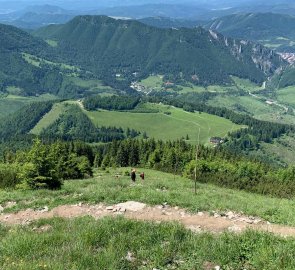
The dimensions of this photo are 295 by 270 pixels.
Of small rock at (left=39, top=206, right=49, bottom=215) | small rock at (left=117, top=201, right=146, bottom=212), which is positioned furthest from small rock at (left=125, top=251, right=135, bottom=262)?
small rock at (left=39, top=206, right=49, bottom=215)

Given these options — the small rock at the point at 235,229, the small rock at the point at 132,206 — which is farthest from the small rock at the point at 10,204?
the small rock at the point at 235,229

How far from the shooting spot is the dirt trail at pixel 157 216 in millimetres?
24203

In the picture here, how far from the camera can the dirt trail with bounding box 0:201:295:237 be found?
24203 millimetres

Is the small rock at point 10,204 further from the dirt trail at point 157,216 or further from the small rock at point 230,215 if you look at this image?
the small rock at point 230,215

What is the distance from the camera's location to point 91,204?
1163 inches

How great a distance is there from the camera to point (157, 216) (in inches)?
1040

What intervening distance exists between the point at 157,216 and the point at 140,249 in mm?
7895

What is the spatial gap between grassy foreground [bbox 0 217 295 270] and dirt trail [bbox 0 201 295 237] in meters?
3.46

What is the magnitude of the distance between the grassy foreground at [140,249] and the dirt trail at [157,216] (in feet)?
11.4

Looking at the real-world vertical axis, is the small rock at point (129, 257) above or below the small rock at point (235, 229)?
above

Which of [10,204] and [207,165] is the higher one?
[10,204]

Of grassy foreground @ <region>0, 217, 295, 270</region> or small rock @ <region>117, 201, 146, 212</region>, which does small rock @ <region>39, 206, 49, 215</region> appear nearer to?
small rock @ <region>117, 201, 146, 212</region>

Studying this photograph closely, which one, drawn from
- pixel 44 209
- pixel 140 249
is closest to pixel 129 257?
pixel 140 249

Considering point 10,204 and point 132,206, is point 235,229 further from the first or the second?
point 10,204
